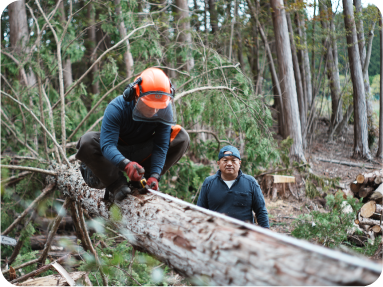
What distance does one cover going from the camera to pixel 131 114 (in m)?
2.39

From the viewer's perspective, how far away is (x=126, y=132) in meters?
2.50

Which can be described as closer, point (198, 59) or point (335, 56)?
point (198, 59)

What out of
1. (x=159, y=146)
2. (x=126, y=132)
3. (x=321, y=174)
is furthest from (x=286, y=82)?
(x=126, y=132)

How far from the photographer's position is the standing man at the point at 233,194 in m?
2.57

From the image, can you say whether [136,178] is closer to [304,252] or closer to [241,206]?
[241,206]

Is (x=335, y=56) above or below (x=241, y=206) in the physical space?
above

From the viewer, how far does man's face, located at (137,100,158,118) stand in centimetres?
221

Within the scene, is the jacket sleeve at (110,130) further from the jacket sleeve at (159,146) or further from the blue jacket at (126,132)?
the jacket sleeve at (159,146)

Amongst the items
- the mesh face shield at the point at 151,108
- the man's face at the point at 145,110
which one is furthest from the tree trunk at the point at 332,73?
the man's face at the point at 145,110

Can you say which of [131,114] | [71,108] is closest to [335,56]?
[71,108]

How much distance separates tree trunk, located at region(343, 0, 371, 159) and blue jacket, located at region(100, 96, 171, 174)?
154 inches

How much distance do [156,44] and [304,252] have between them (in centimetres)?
439

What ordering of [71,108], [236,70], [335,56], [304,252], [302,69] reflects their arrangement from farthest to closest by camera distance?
[302,69], [335,56], [71,108], [236,70], [304,252]

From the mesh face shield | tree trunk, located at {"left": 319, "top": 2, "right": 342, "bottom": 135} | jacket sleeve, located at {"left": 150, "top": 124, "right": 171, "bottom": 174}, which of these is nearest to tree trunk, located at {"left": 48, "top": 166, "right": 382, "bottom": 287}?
jacket sleeve, located at {"left": 150, "top": 124, "right": 171, "bottom": 174}
